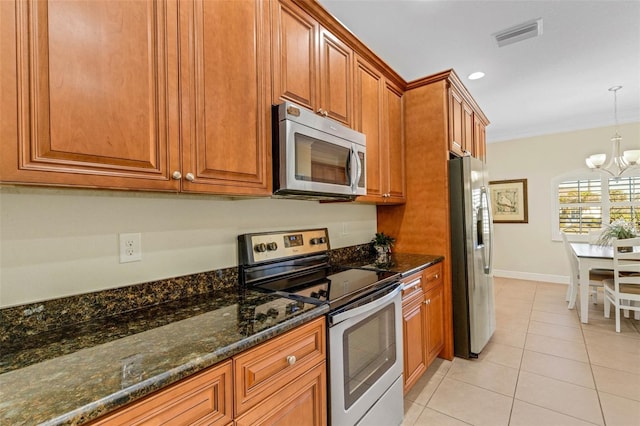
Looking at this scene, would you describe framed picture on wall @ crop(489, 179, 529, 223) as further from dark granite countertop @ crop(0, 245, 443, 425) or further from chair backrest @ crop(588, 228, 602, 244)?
dark granite countertop @ crop(0, 245, 443, 425)

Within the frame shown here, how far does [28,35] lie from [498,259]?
21.0 feet

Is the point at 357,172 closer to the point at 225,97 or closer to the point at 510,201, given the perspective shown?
the point at 225,97

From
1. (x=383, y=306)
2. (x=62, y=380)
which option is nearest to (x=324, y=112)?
(x=383, y=306)

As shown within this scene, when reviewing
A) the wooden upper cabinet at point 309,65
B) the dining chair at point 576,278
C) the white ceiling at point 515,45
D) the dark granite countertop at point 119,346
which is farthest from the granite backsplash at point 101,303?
the dining chair at point 576,278

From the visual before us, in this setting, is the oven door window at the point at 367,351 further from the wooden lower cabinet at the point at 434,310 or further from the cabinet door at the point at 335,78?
the cabinet door at the point at 335,78

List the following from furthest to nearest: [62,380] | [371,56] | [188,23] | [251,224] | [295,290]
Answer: [371,56] < [251,224] < [295,290] < [188,23] < [62,380]

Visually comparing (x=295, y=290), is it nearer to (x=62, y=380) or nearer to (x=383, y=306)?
(x=383, y=306)

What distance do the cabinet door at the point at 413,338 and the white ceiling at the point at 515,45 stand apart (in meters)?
2.06

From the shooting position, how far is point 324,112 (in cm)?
175

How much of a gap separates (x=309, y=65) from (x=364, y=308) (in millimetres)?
1343

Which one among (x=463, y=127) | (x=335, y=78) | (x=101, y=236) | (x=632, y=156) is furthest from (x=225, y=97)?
(x=632, y=156)

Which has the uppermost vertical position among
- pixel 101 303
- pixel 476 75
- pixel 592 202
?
pixel 476 75

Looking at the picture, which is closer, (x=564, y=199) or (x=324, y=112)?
(x=324, y=112)

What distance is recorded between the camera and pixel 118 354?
830mm
